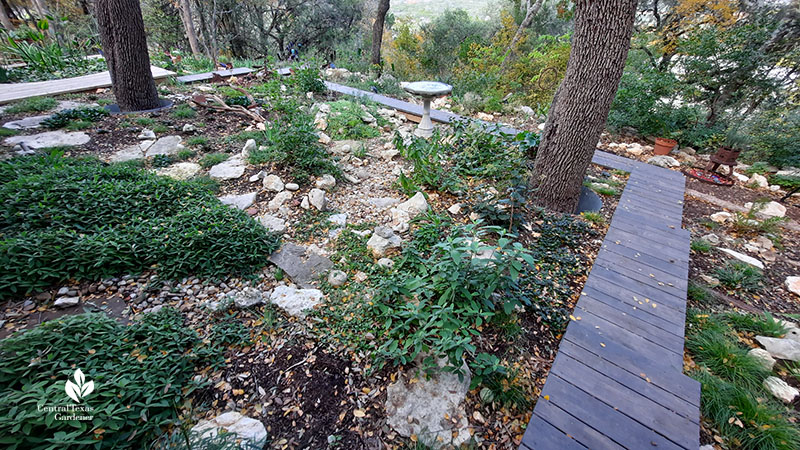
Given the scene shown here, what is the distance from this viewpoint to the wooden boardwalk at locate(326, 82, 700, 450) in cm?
157

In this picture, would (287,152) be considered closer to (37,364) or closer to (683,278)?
(37,364)

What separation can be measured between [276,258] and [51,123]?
4.29m

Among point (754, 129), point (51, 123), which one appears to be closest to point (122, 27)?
point (51, 123)

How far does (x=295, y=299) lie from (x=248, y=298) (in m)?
0.32

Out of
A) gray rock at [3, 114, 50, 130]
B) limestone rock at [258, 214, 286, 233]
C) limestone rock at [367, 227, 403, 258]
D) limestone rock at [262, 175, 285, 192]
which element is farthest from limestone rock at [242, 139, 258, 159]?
gray rock at [3, 114, 50, 130]

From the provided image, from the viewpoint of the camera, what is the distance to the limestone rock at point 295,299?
214 centimetres

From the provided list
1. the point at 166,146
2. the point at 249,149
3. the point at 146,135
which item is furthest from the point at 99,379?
the point at 146,135

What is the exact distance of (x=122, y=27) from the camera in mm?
4371

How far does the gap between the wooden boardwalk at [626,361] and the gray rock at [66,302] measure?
2.78 meters

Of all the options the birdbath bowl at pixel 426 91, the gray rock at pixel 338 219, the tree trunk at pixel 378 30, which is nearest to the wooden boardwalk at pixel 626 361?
the gray rock at pixel 338 219

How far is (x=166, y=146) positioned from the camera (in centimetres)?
400

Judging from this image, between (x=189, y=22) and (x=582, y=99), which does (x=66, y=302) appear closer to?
(x=582, y=99)

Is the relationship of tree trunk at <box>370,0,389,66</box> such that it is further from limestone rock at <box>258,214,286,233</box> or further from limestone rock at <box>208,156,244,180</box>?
limestone rock at <box>258,214,286,233</box>

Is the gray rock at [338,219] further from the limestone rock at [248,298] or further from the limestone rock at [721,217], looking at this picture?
the limestone rock at [721,217]
